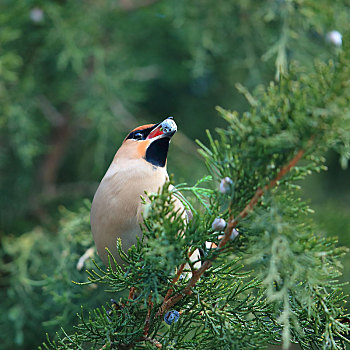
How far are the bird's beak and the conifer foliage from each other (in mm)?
466

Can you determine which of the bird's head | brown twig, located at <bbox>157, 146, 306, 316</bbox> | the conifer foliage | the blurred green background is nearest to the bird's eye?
the bird's head

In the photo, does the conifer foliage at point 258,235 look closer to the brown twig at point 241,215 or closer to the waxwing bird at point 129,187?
the brown twig at point 241,215

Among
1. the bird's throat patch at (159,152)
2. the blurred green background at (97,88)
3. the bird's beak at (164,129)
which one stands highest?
the bird's beak at (164,129)

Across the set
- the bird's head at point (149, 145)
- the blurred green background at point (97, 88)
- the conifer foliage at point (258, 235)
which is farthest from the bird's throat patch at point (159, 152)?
the blurred green background at point (97, 88)

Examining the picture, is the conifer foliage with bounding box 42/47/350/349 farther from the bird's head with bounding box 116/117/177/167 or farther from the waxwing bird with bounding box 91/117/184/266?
the bird's head with bounding box 116/117/177/167

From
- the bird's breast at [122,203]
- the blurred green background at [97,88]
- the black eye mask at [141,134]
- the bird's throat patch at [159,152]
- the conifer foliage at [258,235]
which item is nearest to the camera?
the conifer foliage at [258,235]

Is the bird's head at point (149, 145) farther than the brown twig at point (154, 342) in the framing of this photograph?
Yes

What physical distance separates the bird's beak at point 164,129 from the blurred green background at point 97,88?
1.21m

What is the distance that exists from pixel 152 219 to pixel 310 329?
2.83ft

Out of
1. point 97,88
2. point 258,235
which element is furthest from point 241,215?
point 97,88

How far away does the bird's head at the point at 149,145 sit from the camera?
2.67 meters

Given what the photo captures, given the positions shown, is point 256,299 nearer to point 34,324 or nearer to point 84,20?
point 34,324

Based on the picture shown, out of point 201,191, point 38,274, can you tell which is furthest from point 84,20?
point 201,191

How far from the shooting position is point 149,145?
9.02 feet
